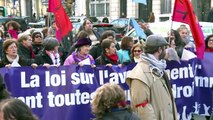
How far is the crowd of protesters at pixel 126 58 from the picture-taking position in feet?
13.5

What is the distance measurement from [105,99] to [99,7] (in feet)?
133

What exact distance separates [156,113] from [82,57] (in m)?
2.29

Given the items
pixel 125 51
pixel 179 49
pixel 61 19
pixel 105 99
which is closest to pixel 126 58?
pixel 125 51

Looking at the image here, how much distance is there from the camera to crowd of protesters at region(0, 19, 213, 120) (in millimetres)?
4117

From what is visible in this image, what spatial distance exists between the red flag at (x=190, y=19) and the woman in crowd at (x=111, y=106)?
9.67 feet

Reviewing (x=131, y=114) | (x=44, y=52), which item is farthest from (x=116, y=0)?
(x=131, y=114)

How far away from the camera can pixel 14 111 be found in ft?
7.95

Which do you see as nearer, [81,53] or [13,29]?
[81,53]

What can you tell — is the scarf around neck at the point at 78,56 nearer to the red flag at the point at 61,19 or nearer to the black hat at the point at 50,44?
the black hat at the point at 50,44

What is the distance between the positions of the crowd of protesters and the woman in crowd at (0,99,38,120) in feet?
0.06

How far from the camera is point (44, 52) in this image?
6410mm

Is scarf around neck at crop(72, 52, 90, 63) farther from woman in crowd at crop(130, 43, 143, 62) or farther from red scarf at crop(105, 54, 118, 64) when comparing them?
woman in crowd at crop(130, 43, 143, 62)

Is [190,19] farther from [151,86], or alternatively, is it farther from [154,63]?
[151,86]

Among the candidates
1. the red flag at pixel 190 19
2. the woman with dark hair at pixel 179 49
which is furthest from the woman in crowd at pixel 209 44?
the red flag at pixel 190 19
